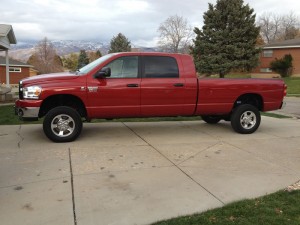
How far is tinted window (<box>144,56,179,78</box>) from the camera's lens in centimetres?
781

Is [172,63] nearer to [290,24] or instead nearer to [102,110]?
[102,110]

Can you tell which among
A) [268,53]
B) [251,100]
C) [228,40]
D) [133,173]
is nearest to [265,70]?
[268,53]

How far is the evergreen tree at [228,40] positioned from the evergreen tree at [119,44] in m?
20.9

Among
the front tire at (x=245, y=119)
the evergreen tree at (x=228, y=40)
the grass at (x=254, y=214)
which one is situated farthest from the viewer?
the evergreen tree at (x=228, y=40)

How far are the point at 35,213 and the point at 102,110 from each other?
3683mm

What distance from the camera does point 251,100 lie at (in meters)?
8.95

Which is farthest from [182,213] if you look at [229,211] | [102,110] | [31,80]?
[31,80]

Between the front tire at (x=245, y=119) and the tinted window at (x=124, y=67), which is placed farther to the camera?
the front tire at (x=245, y=119)

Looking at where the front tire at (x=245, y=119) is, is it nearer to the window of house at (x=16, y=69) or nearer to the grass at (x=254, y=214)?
the grass at (x=254, y=214)

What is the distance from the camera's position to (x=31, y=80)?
23.3 feet

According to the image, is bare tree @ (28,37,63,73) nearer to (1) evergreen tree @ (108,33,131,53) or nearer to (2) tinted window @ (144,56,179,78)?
(1) evergreen tree @ (108,33,131,53)

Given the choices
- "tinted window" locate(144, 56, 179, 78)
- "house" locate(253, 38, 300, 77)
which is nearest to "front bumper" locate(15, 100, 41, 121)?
"tinted window" locate(144, 56, 179, 78)

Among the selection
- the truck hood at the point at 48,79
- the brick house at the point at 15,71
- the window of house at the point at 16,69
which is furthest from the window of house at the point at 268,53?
the truck hood at the point at 48,79

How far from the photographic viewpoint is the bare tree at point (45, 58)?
236 feet
